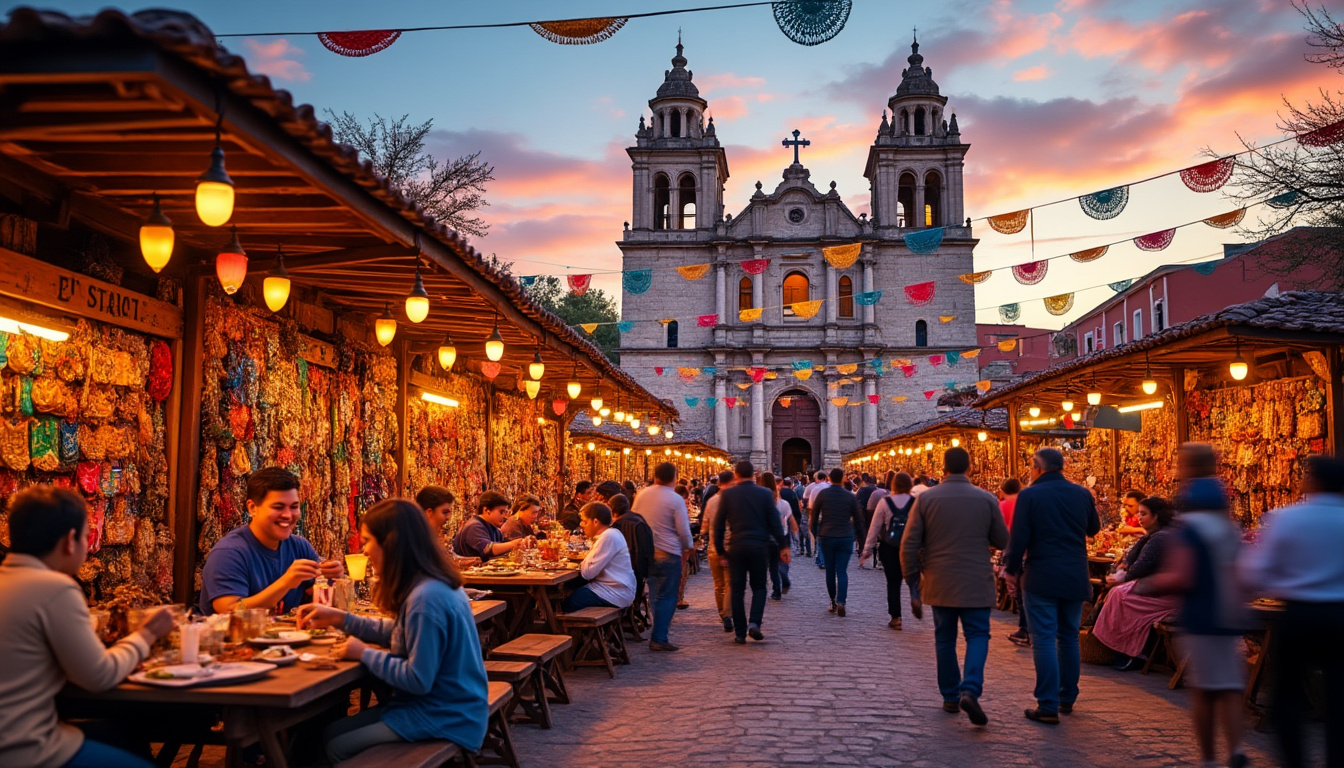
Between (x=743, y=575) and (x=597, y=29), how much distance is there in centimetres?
523

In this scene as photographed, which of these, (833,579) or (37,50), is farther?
(833,579)

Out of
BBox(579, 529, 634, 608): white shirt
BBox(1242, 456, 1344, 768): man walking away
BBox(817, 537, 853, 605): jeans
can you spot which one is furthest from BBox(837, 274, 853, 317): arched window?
BBox(1242, 456, 1344, 768): man walking away

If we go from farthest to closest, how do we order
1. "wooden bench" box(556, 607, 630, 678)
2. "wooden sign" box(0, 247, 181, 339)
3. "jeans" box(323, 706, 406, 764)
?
"wooden bench" box(556, 607, 630, 678) < "wooden sign" box(0, 247, 181, 339) < "jeans" box(323, 706, 406, 764)

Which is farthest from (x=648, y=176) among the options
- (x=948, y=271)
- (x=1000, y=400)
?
(x=1000, y=400)

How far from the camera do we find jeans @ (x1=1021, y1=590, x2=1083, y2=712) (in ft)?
21.6

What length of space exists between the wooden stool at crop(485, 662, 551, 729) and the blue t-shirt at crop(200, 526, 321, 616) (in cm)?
121

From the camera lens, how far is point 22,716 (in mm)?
3186

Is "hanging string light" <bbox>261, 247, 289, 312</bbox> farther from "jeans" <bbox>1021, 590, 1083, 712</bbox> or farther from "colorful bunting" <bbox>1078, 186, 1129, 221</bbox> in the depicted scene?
"colorful bunting" <bbox>1078, 186, 1129, 221</bbox>

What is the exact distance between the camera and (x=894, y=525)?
11938 millimetres

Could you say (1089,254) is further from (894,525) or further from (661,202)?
(661,202)

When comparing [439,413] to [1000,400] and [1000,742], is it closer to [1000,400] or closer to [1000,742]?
[1000,742]

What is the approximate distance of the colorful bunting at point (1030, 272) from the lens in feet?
71.6

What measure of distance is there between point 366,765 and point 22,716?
1233mm

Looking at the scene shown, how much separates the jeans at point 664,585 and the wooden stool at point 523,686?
2.62m
